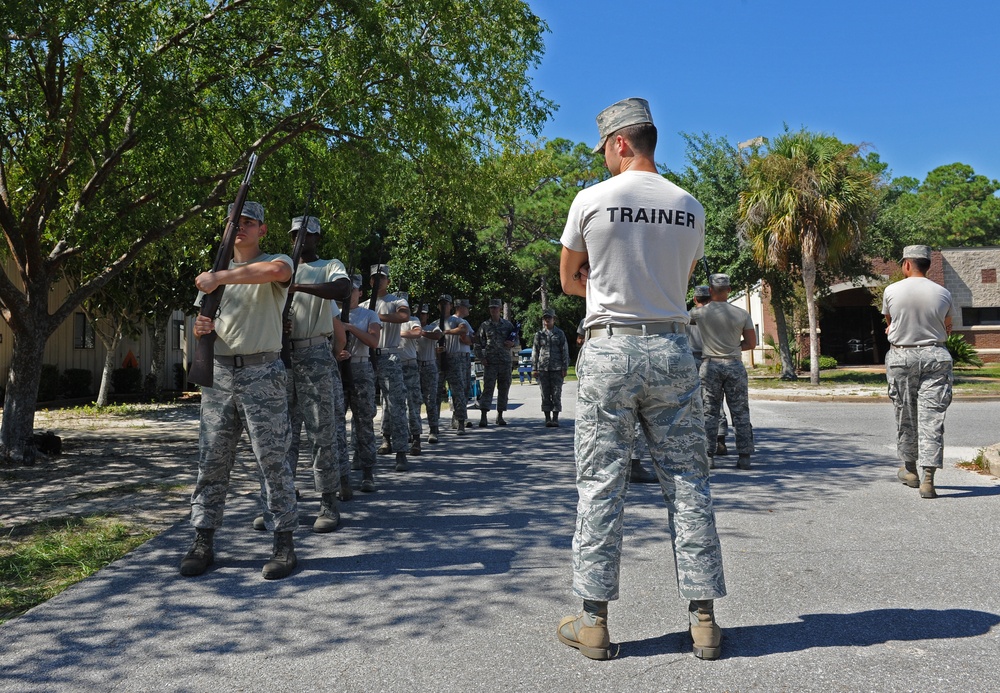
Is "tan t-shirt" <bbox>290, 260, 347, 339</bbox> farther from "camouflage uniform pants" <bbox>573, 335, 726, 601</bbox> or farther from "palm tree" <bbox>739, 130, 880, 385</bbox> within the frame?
"palm tree" <bbox>739, 130, 880, 385</bbox>

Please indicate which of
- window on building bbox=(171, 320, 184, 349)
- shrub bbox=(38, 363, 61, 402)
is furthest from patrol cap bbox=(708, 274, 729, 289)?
window on building bbox=(171, 320, 184, 349)

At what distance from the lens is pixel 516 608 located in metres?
4.06

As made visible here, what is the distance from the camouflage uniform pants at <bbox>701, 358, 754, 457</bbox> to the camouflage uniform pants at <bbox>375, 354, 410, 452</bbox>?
10.4 ft

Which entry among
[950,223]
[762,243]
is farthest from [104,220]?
[950,223]

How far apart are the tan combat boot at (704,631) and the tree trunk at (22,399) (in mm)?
8889

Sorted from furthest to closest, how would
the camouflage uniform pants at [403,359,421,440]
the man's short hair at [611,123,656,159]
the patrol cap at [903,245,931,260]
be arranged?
the camouflage uniform pants at [403,359,421,440] → the patrol cap at [903,245,931,260] → the man's short hair at [611,123,656,159]

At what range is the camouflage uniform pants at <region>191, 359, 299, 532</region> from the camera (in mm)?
4777

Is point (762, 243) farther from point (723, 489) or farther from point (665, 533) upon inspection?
point (665, 533)

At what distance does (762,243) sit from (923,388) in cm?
1695

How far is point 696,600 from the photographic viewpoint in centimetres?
342

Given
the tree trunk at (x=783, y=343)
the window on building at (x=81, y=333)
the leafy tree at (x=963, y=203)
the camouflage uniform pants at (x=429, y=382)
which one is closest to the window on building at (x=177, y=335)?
the window on building at (x=81, y=333)

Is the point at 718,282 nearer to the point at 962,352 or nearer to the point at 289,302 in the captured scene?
the point at 289,302

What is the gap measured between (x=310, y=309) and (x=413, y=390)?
4.24 m

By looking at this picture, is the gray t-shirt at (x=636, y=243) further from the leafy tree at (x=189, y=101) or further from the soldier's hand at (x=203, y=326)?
the leafy tree at (x=189, y=101)
